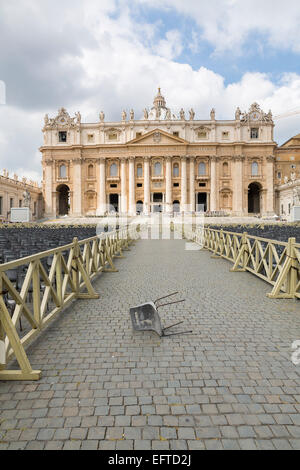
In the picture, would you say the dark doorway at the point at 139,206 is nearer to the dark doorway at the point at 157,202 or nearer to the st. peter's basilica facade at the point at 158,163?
the st. peter's basilica facade at the point at 158,163

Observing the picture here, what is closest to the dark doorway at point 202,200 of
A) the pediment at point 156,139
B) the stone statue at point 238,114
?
the pediment at point 156,139

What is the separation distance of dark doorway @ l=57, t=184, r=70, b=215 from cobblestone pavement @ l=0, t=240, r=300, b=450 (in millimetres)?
63874

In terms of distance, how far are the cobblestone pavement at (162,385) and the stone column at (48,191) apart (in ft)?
194

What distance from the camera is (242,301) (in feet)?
20.4

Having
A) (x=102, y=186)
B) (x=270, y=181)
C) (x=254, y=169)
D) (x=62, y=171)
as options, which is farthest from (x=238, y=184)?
(x=62, y=171)

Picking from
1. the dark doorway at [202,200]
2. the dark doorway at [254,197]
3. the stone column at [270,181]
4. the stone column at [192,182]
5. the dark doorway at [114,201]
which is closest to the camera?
the stone column at [270,181]

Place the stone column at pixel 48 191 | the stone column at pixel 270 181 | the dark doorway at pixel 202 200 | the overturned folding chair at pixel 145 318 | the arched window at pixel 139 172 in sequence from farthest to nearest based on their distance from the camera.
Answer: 1. the dark doorway at pixel 202 200
2. the arched window at pixel 139 172
3. the stone column at pixel 48 191
4. the stone column at pixel 270 181
5. the overturned folding chair at pixel 145 318

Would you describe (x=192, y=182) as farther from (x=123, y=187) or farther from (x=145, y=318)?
(x=145, y=318)

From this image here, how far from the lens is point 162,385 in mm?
3086

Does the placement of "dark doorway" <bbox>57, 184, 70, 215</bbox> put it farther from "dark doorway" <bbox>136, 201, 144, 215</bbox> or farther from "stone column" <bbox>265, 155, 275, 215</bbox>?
"stone column" <bbox>265, 155, 275, 215</bbox>

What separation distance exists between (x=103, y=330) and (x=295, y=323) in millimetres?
3176

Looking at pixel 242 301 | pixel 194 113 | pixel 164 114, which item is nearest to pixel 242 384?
pixel 242 301

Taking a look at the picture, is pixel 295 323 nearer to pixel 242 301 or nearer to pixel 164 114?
pixel 242 301

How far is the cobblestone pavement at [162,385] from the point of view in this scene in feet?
7.77
